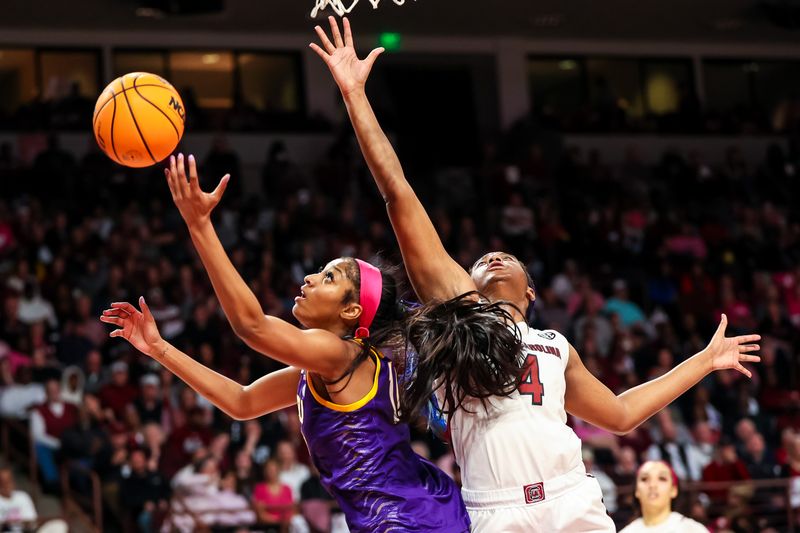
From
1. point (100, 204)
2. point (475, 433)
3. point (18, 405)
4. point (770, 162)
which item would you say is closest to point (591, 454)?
point (18, 405)

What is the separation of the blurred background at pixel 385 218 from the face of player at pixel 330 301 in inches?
218

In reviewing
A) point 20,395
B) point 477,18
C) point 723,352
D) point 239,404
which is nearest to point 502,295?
point 723,352

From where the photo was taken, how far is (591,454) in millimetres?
11180

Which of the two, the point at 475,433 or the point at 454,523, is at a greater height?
the point at 475,433

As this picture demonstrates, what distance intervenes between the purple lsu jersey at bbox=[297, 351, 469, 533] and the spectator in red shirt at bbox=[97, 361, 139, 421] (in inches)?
276

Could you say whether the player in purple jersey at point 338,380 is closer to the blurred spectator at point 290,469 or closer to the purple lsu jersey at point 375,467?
the purple lsu jersey at point 375,467

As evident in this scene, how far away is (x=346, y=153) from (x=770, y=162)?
696 cm

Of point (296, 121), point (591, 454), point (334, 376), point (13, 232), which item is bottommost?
point (591, 454)

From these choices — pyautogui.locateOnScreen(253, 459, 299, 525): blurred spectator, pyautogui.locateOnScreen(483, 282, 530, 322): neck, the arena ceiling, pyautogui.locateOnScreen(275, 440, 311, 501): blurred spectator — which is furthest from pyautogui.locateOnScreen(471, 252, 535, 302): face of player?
the arena ceiling

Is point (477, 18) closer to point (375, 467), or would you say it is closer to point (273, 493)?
point (273, 493)

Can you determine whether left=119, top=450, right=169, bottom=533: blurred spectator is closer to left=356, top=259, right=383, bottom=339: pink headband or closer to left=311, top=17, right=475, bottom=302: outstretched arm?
left=356, top=259, right=383, bottom=339: pink headband

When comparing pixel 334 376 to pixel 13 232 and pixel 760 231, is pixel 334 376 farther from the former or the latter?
pixel 760 231

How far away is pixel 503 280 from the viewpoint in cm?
426

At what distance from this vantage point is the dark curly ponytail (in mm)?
3877
